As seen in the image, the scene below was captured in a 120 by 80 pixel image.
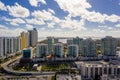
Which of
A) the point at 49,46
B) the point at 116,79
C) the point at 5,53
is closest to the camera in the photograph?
the point at 116,79

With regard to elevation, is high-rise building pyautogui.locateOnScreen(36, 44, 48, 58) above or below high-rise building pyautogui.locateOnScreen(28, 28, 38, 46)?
below

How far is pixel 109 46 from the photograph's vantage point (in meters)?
13.1

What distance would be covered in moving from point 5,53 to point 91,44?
586 cm

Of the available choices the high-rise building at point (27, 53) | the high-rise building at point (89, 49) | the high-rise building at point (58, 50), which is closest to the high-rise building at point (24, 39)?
the high-rise building at point (58, 50)

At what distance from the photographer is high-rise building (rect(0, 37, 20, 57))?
14274mm

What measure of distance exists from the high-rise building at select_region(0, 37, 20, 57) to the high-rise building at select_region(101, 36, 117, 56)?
642cm

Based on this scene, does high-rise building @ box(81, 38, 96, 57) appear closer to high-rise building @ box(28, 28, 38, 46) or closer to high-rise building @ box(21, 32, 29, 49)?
high-rise building @ box(21, 32, 29, 49)

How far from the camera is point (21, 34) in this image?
704 inches

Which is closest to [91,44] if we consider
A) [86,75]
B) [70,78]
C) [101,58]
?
[101,58]

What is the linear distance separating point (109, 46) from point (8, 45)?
6.86 m

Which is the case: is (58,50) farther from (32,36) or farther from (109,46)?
(32,36)

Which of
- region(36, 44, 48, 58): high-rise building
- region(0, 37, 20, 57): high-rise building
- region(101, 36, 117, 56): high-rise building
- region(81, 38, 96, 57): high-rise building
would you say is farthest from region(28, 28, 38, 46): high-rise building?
region(101, 36, 117, 56): high-rise building

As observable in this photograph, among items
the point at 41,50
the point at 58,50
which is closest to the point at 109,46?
the point at 58,50

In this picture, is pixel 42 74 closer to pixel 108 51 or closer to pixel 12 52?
pixel 108 51
